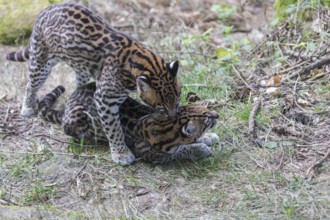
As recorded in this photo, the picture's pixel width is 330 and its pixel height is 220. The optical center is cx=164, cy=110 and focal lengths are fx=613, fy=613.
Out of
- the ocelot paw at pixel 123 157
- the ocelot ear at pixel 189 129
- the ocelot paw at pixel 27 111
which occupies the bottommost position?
the ocelot paw at pixel 27 111

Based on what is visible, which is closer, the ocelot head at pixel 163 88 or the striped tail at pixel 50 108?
the ocelot head at pixel 163 88

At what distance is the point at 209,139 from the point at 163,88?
107cm

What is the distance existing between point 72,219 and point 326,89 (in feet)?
12.9

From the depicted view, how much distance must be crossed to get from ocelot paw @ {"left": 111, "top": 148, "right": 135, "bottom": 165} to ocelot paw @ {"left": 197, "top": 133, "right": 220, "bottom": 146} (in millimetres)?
813

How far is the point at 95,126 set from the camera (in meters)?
7.24

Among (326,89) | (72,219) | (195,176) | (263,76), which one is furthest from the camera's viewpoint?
(263,76)

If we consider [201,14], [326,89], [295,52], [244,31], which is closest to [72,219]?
[326,89]

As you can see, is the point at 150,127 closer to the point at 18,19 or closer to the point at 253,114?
the point at 253,114

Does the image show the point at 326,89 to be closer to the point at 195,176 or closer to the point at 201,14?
the point at 195,176

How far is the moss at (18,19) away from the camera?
1104 centimetres

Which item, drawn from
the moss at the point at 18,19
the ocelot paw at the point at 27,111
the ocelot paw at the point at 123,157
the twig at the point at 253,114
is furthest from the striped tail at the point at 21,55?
the twig at the point at 253,114

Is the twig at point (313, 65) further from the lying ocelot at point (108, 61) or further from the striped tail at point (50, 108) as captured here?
the striped tail at point (50, 108)

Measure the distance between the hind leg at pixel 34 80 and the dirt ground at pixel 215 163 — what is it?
191 mm

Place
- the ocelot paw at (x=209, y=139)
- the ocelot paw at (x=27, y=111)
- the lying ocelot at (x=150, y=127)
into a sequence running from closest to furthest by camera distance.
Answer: the lying ocelot at (x=150, y=127) < the ocelot paw at (x=209, y=139) < the ocelot paw at (x=27, y=111)
